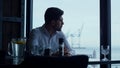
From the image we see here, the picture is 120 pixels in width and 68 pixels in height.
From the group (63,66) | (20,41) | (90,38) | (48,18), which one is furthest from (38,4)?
(63,66)

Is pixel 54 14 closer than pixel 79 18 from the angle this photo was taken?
Yes

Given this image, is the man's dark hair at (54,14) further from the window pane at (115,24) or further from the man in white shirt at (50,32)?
the window pane at (115,24)

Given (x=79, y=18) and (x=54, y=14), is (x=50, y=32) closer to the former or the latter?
(x=54, y=14)

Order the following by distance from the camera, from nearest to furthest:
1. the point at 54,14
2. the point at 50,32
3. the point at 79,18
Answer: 1. the point at 54,14
2. the point at 50,32
3. the point at 79,18

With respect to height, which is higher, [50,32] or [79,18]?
[79,18]

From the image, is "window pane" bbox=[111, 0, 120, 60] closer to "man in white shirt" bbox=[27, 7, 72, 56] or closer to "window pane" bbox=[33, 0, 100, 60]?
"window pane" bbox=[33, 0, 100, 60]

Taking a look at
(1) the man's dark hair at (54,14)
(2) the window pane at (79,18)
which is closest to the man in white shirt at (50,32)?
(1) the man's dark hair at (54,14)

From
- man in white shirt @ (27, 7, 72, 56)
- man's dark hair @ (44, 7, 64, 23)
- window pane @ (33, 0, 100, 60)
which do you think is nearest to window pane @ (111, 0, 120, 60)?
window pane @ (33, 0, 100, 60)

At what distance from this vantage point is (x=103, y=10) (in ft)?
13.1

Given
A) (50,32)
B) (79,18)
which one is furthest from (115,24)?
(50,32)

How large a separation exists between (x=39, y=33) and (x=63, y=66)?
156 cm

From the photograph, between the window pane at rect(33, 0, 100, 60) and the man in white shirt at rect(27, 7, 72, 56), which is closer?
the man in white shirt at rect(27, 7, 72, 56)

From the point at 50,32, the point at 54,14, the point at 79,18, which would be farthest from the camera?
the point at 79,18

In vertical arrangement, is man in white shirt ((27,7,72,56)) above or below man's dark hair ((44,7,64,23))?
below
